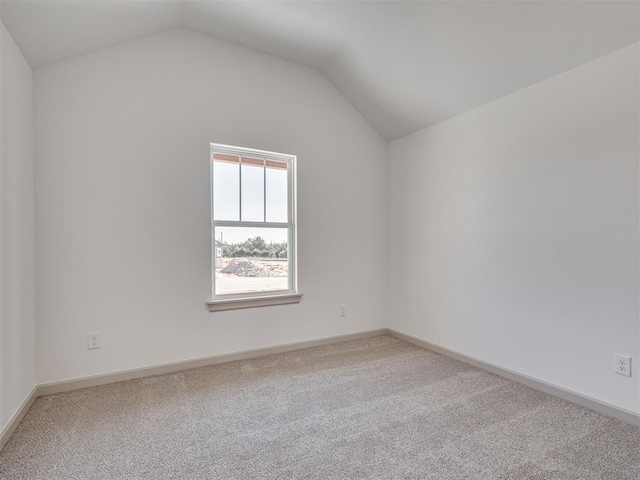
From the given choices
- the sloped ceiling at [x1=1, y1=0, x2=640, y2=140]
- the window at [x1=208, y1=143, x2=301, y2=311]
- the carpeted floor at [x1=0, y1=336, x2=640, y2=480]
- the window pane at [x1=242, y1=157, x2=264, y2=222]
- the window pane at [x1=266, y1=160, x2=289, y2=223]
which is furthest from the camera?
the window pane at [x1=266, y1=160, x2=289, y2=223]

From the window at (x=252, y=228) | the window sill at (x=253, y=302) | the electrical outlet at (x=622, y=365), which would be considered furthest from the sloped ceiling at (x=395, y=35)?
the window sill at (x=253, y=302)

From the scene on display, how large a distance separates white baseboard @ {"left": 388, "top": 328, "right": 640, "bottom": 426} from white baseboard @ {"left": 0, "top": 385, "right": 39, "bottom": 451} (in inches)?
129

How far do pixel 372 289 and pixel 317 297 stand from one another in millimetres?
753

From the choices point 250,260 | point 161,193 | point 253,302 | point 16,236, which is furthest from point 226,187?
point 16,236

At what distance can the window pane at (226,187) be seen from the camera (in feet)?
9.93

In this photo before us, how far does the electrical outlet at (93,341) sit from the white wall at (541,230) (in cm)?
299

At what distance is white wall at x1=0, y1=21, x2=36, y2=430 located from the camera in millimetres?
1795

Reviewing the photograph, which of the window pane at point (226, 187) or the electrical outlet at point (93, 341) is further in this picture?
the window pane at point (226, 187)

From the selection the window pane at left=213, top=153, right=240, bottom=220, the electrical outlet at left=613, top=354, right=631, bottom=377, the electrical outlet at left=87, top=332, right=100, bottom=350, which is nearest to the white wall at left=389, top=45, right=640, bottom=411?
the electrical outlet at left=613, top=354, right=631, bottom=377

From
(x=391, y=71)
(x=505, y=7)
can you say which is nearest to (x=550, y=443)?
(x=505, y=7)

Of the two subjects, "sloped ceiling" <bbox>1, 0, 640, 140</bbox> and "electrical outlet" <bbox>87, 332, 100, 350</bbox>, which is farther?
"electrical outlet" <bbox>87, 332, 100, 350</bbox>

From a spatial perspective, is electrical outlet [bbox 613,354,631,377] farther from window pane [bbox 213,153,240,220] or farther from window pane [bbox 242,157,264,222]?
window pane [bbox 213,153,240,220]

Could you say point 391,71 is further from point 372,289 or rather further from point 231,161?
point 372,289

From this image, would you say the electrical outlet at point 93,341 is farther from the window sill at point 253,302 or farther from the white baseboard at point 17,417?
the window sill at point 253,302
